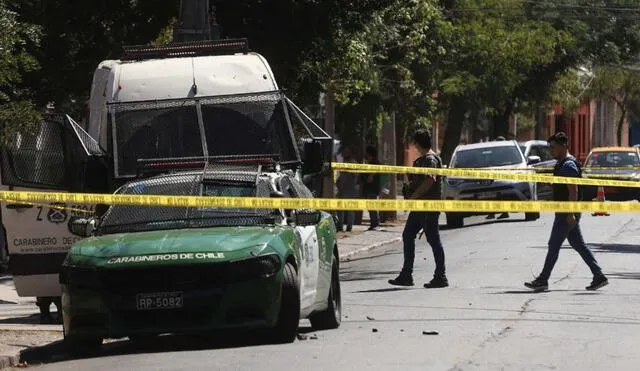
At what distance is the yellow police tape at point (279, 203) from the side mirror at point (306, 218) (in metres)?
0.16

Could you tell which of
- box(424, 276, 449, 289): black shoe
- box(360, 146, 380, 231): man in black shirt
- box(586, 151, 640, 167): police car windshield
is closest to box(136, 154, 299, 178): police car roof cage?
box(424, 276, 449, 289): black shoe

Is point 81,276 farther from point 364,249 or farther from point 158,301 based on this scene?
point 364,249

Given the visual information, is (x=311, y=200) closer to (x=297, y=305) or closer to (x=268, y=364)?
(x=297, y=305)

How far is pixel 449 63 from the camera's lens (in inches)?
1668

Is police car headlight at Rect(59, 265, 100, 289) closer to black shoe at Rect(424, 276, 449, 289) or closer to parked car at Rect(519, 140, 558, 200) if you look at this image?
black shoe at Rect(424, 276, 449, 289)

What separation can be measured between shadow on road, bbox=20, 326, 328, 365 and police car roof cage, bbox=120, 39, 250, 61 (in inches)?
198

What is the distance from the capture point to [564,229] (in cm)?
1658

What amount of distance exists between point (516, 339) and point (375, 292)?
547 centimetres

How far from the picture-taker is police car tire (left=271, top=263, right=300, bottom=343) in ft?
37.9

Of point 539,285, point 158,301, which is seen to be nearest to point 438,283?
point 539,285

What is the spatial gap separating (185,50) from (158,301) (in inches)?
266

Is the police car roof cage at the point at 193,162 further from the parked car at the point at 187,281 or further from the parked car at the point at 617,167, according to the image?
the parked car at the point at 617,167

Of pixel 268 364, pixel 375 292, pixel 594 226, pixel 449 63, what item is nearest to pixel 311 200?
pixel 268 364

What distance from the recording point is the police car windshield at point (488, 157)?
109ft
